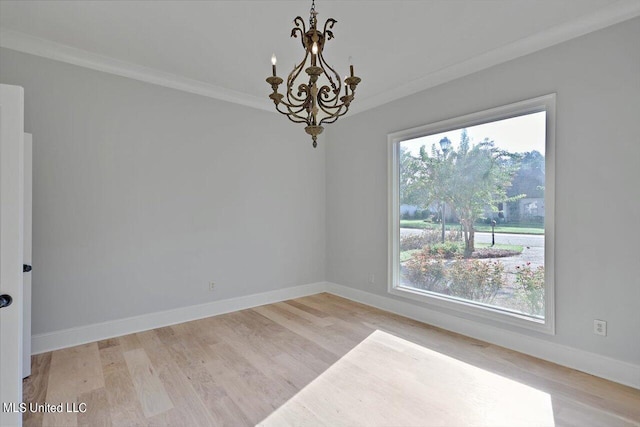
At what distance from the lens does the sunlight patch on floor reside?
197 centimetres

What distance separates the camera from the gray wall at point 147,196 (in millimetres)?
2939

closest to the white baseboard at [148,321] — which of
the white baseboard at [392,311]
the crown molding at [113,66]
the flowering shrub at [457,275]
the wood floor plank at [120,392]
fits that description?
the white baseboard at [392,311]

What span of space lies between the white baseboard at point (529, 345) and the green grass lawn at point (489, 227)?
96cm

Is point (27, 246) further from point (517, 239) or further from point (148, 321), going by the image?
point (517, 239)

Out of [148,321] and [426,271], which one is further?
[426,271]

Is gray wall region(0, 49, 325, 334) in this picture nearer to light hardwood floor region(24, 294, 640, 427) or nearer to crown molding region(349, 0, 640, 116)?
light hardwood floor region(24, 294, 640, 427)

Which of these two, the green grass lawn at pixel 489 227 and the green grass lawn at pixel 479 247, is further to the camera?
the green grass lawn at pixel 479 247

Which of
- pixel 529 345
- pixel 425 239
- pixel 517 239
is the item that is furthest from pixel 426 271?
pixel 529 345

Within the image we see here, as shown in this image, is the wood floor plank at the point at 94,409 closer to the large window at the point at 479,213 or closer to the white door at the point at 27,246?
the white door at the point at 27,246

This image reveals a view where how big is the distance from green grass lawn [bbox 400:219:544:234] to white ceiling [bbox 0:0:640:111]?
1589 mm

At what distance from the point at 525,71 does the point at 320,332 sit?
10.7 feet

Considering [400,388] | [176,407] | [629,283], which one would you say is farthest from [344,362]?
[629,283]

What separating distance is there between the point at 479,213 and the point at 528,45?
1.59 metres

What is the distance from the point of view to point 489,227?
10.5ft
